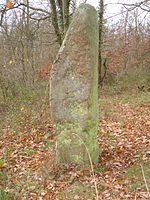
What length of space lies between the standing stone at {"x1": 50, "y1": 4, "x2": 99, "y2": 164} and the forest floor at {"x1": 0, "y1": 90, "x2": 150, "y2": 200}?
0.46 metres

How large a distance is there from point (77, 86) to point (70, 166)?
1396mm

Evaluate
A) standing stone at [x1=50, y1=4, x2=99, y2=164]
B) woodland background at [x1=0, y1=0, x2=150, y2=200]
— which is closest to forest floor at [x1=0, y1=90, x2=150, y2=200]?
Answer: woodland background at [x1=0, y1=0, x2=150, y2=200]

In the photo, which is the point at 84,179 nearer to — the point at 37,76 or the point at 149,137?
the point at 149,137

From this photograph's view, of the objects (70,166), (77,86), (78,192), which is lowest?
(78,192)

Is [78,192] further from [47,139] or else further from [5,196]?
[47,139]

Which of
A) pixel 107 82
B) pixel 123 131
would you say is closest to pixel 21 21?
pixel 107 82

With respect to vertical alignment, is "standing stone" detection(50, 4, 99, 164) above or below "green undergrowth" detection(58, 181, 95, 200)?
above

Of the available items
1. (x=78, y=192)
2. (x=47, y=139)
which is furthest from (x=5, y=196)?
(x=47, y=139)

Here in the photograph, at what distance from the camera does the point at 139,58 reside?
17.7 m

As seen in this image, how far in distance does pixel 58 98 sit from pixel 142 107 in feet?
19.6

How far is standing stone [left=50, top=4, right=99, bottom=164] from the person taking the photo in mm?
3826

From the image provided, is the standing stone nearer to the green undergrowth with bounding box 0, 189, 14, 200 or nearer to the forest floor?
the forest floor

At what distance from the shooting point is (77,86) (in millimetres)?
3895

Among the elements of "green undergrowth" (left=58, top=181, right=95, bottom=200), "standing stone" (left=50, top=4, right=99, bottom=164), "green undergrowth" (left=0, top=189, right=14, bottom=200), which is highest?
"standing stone" (left=50, top=4, right=99, bottom=164)
